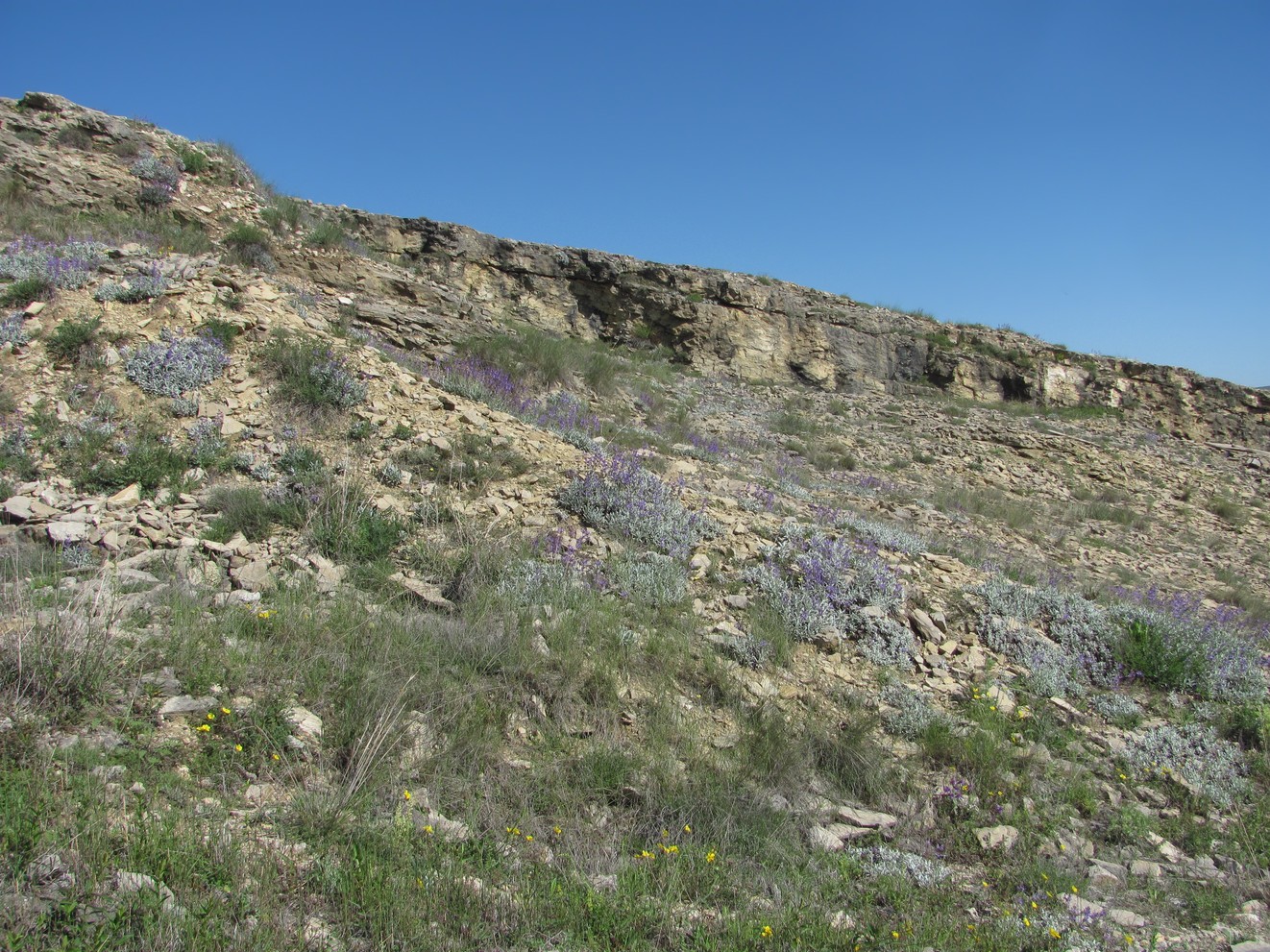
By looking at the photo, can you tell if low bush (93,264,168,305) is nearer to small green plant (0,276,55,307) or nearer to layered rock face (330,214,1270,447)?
small green plant (0,276,55,307)

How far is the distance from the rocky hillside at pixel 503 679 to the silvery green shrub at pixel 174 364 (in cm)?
3

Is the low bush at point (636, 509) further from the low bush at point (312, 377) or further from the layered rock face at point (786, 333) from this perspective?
the layered rock face at point (786, 333)

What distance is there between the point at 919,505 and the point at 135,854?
10489mm

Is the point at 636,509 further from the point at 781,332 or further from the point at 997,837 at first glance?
the point at 781,332

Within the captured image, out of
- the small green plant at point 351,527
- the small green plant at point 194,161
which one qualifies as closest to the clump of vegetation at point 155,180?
the small green plant at point 194,161

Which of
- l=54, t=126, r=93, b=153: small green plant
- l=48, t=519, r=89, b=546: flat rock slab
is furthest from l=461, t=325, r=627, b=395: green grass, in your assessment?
l=54, t=126, r=93, b=153: small green plant

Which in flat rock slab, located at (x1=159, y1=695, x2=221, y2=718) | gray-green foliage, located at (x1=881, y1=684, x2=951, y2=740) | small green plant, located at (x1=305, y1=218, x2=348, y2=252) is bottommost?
flat rock slab, located at (x1=159, y1=695, x2=221, y2=718)

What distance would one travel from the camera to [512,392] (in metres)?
9.63

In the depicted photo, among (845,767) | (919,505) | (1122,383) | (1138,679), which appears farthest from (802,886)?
(1122,383)

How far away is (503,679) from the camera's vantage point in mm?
3799

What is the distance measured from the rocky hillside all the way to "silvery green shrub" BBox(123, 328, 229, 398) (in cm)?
3

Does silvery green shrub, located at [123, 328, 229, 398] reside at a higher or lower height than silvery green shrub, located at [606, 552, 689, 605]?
higher

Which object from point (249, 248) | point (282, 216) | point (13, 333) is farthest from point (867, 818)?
point (282, 216)

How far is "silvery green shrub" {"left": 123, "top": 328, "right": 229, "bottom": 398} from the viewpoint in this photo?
241 inches
